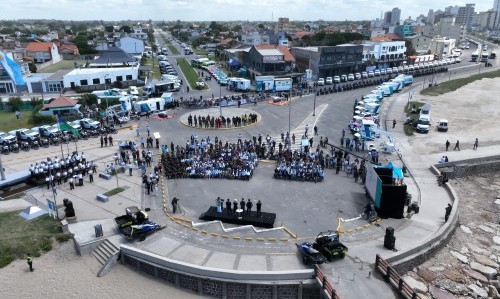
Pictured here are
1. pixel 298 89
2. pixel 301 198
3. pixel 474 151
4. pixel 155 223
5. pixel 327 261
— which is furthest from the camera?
pixel 298 89

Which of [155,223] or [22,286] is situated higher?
[155,223]

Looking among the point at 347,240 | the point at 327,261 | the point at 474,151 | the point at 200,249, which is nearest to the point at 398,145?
the point at 474,151

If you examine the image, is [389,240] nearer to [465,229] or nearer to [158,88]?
[465,229]

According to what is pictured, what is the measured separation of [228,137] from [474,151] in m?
25.7

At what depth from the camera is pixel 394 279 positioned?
1736 centimetres

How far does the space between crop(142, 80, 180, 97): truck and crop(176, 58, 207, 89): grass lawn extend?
5.96 metres

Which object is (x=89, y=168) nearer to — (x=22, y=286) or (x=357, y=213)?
(x=22, y=286)

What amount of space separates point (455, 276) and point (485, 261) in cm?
319

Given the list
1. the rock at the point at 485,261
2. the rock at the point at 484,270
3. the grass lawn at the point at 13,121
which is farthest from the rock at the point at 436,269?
the grass lawn at the point at 13,121

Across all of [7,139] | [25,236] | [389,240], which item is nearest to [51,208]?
[25,236]

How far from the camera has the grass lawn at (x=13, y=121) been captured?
4616 centimetres

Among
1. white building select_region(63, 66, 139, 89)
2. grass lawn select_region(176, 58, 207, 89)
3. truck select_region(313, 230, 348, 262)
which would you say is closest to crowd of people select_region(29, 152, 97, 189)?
truck select_region(313, 230, 348, 262)

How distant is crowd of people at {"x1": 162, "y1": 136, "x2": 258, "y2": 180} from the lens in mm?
30370

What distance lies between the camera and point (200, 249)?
2048cm
